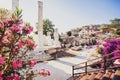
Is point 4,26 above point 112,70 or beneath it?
above

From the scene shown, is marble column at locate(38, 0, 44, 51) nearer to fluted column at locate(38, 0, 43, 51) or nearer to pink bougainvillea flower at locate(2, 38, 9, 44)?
fluted column at locate(38, 0, 43, 51)

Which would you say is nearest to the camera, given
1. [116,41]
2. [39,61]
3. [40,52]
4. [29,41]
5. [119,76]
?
[29,41]

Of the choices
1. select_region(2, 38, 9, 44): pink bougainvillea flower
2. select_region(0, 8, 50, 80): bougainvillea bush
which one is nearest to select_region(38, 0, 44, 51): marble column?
select_region(0, 8, 50, 80): bougainvillea bush

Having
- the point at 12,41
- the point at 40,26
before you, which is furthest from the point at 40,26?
the point at 12,41

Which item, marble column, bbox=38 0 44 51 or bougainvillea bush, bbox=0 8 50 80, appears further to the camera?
marble column, bbox=38 0 44 51

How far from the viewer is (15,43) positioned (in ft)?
10.8

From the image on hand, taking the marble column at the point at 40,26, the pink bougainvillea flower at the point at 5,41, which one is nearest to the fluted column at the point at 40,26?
the marble column at the point at 40,26

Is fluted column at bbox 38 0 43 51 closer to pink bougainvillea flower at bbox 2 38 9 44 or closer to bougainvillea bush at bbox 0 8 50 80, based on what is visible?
bougainvillea bush at bbox 0 8 50 80

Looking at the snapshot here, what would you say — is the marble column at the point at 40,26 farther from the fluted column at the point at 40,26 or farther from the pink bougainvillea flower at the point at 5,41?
the pink bougainvillea flower at the point at 5,41

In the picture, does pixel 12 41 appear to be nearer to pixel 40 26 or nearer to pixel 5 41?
pixel 5 41

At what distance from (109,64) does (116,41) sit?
1283 mm

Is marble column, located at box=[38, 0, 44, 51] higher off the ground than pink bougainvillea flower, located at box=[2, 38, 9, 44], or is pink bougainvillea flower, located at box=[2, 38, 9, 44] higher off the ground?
marble column, located at box=[38, 0, 44, 51]

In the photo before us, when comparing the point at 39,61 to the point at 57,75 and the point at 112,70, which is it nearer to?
the point at 57,75

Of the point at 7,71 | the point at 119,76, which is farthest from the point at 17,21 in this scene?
the point at 119,76
